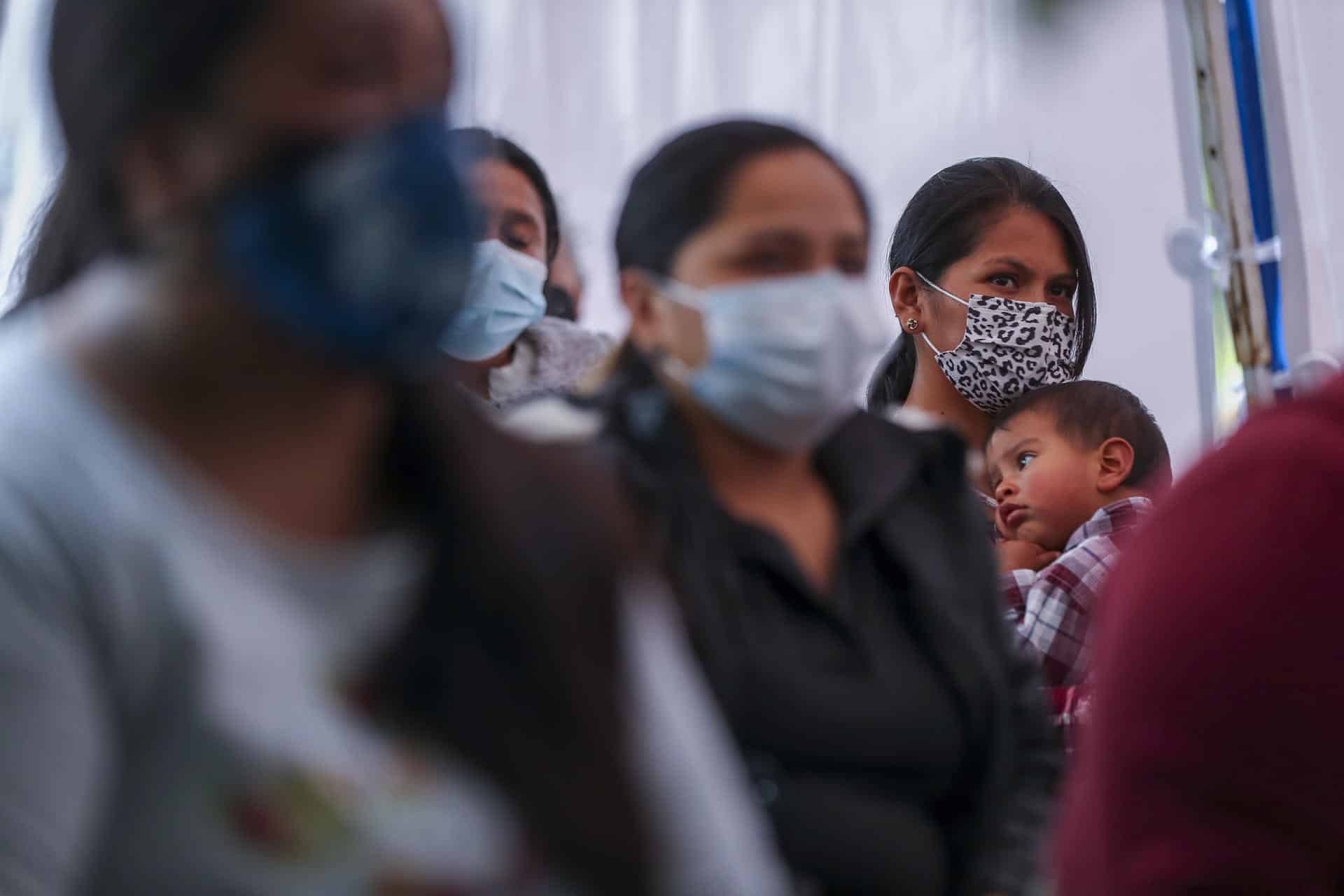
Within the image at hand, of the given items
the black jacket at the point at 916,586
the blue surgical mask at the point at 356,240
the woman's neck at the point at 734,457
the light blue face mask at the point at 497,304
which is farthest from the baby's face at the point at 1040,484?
the blue surgical mask at the point at 356,240

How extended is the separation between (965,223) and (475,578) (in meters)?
2.17

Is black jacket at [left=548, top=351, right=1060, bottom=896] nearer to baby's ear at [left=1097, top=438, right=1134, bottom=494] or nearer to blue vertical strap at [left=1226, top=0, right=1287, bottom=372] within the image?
baby's ear at [left=1097, top=438, right=1134, bottom=494]

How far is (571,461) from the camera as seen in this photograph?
105 centimetres

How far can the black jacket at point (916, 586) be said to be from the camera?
4.54 ft

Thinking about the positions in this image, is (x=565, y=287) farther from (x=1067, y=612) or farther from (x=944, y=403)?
(x=1067, y=612)

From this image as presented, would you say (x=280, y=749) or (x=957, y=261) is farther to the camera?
(x=957, y=261)

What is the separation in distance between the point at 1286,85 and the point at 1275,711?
Answer: 2633mm

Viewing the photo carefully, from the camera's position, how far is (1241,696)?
1272 millimetres

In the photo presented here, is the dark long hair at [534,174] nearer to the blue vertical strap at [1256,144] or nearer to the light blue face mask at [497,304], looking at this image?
the light blue face mask at [497,304]

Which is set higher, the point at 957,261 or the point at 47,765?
the point at 47,765

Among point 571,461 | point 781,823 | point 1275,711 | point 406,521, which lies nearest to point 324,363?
point 406,521

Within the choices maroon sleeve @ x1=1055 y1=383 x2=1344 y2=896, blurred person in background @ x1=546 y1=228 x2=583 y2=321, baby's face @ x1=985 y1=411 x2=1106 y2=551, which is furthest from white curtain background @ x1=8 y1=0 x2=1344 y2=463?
maroon sleeve @ x1=1055 y1=383 x2=1344 y2=896

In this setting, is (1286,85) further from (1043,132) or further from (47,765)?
(47,765)

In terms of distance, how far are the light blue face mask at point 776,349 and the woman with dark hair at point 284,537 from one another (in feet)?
1.98
